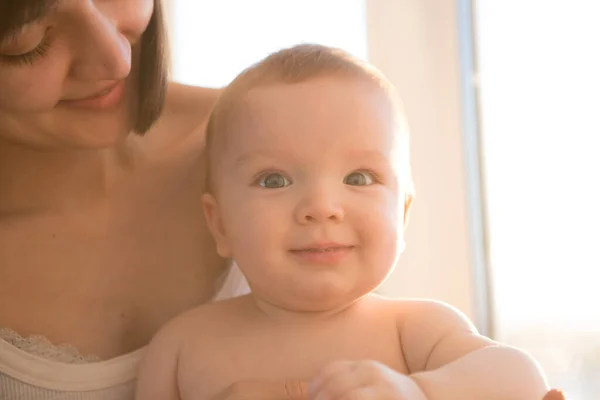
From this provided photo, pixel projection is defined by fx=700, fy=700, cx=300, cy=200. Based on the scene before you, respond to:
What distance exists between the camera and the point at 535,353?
4.69ft

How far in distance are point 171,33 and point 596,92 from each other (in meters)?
0.88

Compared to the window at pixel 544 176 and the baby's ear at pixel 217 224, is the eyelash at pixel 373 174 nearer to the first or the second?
the baby's ear at pixel 217 224

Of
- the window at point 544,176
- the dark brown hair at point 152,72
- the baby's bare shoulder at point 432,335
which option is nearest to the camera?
the baby's bare shoulder at point 432,335

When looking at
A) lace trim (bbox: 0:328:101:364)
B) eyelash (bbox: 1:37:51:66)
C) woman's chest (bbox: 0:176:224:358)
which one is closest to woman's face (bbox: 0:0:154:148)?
eyelash (bbox: 1:37:51:66)

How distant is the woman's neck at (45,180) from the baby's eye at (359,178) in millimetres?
391

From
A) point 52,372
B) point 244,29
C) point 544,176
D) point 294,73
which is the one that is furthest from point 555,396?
point 244,29

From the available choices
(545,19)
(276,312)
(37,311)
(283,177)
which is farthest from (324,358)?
(545,19)

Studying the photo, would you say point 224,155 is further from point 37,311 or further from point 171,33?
point 171,33

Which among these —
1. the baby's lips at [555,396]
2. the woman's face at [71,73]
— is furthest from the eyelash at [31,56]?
the baby's lips at [555,396]

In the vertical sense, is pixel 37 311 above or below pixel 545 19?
below

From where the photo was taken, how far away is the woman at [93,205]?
0.76 m

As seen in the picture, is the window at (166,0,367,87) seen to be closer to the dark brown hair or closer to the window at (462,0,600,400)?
the window at (462,0,600,400)

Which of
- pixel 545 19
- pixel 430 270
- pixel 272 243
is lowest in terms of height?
pixel 430 270

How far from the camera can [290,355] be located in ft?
2.42
